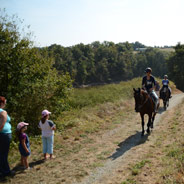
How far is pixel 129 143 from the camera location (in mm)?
8570

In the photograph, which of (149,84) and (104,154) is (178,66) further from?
(104,154)

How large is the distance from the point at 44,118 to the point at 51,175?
6.56 ft

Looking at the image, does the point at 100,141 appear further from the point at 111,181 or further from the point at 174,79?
the point at 174,79

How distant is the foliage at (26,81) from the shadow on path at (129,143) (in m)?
4.12

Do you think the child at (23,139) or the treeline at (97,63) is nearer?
the child at (23,139)

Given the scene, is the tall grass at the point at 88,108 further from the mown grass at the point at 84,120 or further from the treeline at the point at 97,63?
the treeline at the point at 97,63

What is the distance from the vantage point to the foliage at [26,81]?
8.82 metres

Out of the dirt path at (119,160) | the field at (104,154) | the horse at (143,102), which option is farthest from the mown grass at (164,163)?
the horse at (143,102)

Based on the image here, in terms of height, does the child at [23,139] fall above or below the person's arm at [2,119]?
below

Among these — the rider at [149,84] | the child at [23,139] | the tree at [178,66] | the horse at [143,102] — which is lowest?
the child at [23,139]

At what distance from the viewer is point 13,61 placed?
8.90 meters

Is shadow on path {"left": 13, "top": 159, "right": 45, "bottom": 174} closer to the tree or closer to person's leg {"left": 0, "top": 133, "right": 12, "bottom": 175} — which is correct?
person's leg {"left": 0, "top": 133, "right": 12, "bottom": 175}

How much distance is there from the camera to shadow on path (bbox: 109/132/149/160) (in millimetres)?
7426

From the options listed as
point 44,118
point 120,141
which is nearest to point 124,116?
point 120,141
